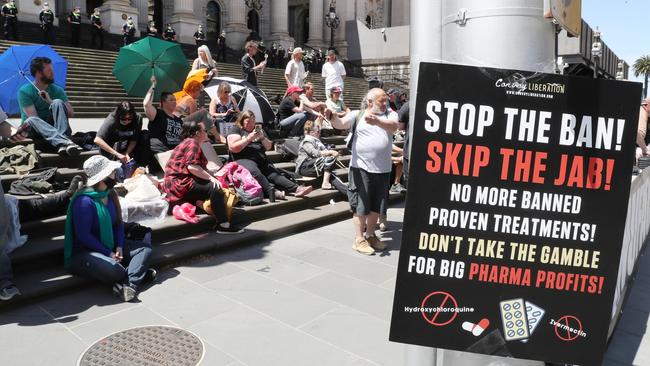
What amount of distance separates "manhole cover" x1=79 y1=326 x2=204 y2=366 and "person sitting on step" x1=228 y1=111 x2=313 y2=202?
357cm

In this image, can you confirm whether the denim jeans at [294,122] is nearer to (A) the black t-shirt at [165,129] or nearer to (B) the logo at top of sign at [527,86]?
(A) the black t-shirt at [165,129]

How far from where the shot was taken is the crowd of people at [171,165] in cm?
433

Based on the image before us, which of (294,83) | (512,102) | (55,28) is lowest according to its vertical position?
(512,102)

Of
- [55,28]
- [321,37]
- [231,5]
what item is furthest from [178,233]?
[321,37]

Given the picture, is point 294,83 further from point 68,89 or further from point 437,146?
point 437,146

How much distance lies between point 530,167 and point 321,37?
36.6 m

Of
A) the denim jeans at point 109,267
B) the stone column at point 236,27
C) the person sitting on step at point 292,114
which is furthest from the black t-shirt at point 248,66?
the stone column at point 236,27

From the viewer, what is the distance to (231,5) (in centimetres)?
3175

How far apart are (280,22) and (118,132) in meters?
29.2

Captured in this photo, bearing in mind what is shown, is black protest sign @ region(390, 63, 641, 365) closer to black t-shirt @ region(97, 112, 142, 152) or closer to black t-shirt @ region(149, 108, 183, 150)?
black t-shirt @ region(97, 112, 142, 152)

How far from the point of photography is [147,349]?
11.3 feet

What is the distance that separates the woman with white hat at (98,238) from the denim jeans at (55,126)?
2676 mm

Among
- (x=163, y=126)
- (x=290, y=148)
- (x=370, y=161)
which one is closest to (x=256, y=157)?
(x=163, y=126)

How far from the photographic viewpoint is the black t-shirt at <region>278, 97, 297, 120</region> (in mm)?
10312
